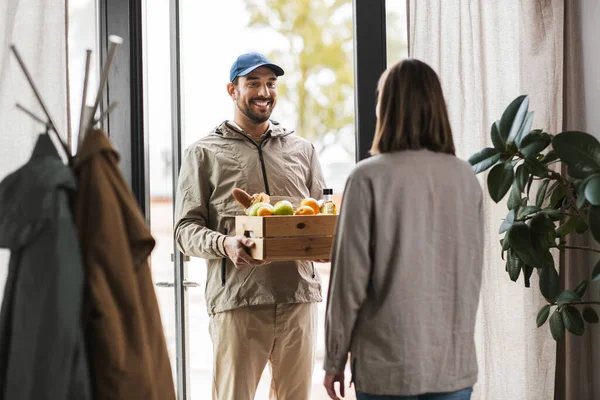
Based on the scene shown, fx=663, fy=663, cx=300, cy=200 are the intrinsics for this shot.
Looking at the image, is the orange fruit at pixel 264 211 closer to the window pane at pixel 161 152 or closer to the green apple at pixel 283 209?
the green apple at pixel 283 209

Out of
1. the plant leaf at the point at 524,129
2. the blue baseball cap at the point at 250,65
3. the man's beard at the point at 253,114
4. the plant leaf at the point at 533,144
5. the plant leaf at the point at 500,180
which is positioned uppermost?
the blue baseball cap at the point at 250,65

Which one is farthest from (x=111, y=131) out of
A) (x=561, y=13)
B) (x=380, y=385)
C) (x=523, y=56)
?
(x=561, y=13)

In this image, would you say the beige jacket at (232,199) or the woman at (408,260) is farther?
the beige jacket at (232,199)

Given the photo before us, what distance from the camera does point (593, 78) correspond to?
9.61ft

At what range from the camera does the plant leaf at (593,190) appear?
7.14 feet

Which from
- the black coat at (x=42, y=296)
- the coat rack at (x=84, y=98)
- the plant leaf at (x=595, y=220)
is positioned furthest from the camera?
the plant leaf at (x=595, y=220)

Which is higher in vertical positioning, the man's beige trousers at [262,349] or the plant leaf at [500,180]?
the plant leaf at [500,180]

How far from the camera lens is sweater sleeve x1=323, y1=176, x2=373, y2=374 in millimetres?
1646

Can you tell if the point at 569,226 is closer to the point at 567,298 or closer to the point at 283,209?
the point at 567,298

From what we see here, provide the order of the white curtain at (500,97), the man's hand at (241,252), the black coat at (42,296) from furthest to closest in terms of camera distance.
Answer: the white curtain at (500,97), the man's hand at (241,252), the black coat at (42,296)

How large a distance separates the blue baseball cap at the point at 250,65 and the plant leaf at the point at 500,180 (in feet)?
2.96

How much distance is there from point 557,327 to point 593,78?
112 cm

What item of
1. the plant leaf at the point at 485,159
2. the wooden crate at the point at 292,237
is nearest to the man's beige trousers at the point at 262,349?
the wooden crate at the point at 292,237

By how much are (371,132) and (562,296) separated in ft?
3.33
